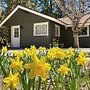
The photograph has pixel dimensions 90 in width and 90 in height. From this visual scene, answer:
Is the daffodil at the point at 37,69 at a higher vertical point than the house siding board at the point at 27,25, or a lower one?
lower

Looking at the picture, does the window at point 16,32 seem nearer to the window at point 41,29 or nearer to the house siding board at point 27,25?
the house siding board at point 27,25

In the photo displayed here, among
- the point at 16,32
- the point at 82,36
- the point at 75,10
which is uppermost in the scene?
the point at 75,10

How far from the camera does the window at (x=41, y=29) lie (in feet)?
85.1

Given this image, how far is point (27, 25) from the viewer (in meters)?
27.3

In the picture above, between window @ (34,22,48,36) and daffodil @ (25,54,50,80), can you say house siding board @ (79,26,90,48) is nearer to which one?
window @ (34,22,48,36)

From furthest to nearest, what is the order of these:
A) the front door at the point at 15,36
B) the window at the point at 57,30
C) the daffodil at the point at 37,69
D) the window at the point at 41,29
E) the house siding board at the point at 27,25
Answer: the front door at the point at 15,36
the window at the point at 57,30
the house siding board at the point at 27,25
the window at the point at 41,29
the daffodil at the point at 37,69

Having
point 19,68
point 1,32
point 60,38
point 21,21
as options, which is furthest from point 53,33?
point 19,68

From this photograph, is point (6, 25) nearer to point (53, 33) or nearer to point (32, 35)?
point (32, 35)

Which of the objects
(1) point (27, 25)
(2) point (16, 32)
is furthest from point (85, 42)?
(2) point (16, 32)

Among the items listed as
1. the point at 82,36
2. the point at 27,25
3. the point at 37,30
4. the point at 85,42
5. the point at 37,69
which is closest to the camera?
the point at 37,69

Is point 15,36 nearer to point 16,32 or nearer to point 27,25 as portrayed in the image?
point 16,32

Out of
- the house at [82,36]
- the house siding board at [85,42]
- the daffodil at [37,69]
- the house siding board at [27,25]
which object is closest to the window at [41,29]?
the house siding board at [27,25]

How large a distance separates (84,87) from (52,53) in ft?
4.81

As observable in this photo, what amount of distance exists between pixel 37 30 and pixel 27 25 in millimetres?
1191
